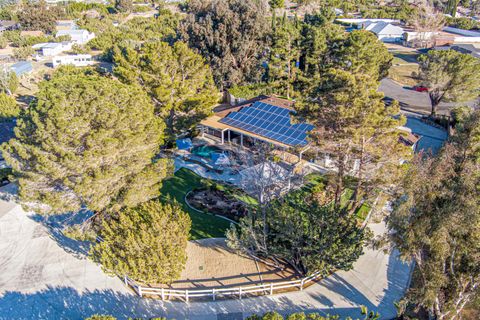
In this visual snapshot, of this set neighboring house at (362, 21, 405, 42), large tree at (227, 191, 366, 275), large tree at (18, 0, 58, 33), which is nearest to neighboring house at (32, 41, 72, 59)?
large tree at (18, 0, 58, 33)

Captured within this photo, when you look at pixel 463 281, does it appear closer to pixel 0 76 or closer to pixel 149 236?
pixel 149 236

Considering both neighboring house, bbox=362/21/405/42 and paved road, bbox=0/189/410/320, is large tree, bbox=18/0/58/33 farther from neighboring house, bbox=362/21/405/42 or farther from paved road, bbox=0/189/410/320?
paved road, bbox=0/189/410/320

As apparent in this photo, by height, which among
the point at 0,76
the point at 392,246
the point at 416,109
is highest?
the point at 392,246

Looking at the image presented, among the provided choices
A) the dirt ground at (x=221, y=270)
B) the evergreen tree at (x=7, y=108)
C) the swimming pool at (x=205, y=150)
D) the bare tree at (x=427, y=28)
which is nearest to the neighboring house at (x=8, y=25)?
the evergreen tree at (x=7, y=108)

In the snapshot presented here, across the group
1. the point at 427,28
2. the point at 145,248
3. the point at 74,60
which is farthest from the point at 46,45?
the point at 427,28

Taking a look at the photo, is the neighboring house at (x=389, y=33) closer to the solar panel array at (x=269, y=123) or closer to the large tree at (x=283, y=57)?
the large tree at (x=283, y=57)

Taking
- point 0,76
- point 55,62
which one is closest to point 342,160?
point 0,76

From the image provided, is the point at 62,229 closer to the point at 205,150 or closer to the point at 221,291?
the point at 221,291
